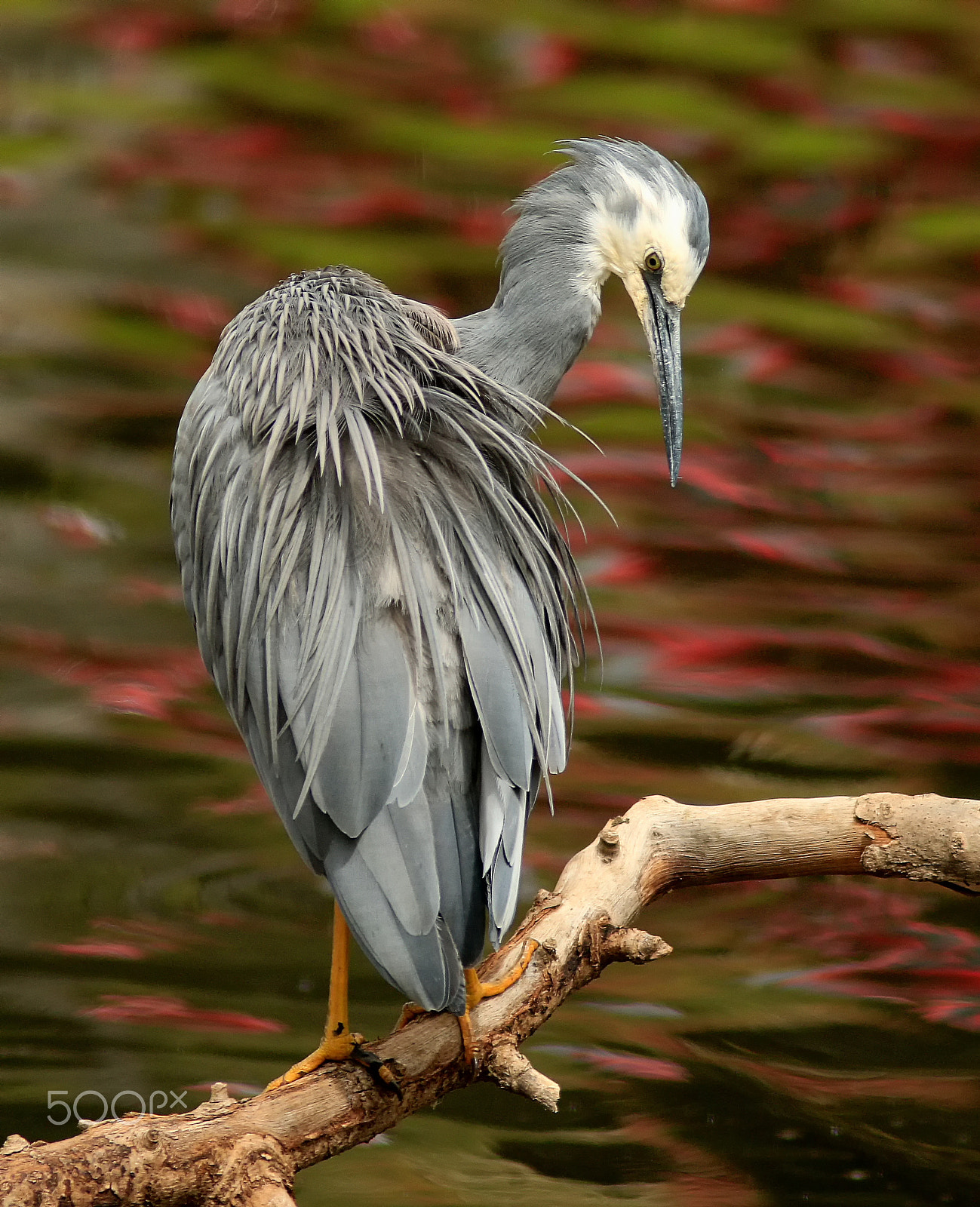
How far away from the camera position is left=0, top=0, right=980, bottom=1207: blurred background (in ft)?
11.2

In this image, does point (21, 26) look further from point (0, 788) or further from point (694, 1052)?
point (694, 1052)

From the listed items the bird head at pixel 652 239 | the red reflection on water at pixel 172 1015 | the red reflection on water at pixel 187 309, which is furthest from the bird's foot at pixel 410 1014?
the red reflection on water at pixel 187 309

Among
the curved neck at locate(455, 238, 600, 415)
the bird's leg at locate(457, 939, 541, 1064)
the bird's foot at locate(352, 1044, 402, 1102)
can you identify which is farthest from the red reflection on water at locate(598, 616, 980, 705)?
the bird's foot at locate(352, 1044, 402, 1102)

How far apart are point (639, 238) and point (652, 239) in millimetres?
22

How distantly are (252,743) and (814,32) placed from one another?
15.2ft

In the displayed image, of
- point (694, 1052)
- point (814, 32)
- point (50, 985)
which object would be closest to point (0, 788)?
point (50, 985)

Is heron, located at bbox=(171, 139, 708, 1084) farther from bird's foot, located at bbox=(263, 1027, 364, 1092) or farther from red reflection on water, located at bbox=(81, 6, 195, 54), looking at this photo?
red reflection on water, located at bbox=(81, 6, 195, 54)

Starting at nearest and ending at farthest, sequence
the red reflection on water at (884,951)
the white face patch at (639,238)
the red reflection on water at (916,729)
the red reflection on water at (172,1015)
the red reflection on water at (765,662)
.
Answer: the white face patch at (639,238) < the red reflection on water at (172,1015) < the red reflection on water at (884,951) < the red reflection on water at (916,729) < the red reflection on water at (765,662)

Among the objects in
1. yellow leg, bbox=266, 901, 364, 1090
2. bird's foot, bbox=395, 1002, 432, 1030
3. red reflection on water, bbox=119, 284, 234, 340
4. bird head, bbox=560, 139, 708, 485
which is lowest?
yellow leg, bbox=266, 901, 364, 1090

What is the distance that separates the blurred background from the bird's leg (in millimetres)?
1343

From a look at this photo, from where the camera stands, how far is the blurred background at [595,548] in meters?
3.42

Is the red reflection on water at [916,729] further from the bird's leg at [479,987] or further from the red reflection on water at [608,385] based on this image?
the bird's leg at [479,987]

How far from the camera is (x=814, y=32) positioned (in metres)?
5.73

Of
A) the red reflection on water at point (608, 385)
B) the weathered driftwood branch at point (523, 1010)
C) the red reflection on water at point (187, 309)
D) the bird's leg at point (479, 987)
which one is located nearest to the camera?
the weathered driftwood branch at point (523, 1010)
